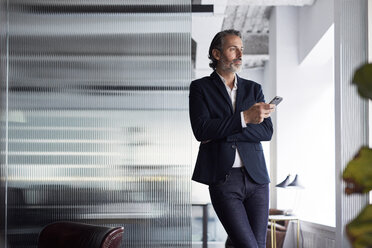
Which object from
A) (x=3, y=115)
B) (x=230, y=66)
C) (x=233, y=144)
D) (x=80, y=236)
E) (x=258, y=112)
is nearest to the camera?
(x=258, y=112)

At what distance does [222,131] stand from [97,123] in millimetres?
1729

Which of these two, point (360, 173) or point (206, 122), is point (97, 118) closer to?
point (206, 122)

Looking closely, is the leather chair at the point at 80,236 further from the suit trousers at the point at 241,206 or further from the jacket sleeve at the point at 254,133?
the jacket sleeve at the point at 254,133

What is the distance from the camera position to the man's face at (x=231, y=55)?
88.7 inches

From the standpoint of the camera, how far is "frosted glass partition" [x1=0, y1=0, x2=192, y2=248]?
3619mm

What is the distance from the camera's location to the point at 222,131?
210 centimetres

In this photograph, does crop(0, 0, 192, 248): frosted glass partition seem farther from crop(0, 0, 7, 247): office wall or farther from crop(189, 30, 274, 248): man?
crop(189, 30, 274, 248): man

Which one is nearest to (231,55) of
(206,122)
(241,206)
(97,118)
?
(206,122)

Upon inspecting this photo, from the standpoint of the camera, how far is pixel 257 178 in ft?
6.84

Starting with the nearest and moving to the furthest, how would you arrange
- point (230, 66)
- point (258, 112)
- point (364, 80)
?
point (364, 80) < point (258, 112) < point (230, 66)

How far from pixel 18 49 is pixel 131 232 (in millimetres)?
1419

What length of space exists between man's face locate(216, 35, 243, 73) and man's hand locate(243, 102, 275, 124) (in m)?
0.25

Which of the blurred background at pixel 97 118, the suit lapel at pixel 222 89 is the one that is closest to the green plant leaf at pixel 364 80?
the suit lapel at pixel 222 89

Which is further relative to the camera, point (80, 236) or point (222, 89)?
point (80, 236)
